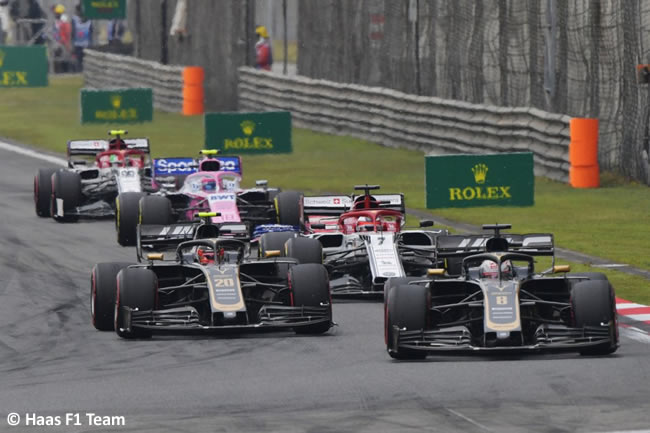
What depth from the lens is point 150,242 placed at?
63.5 ft

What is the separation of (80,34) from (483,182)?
1698 inches

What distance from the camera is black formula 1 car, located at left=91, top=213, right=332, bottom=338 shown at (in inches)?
632

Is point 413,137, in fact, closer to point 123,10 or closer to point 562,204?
point 562,204

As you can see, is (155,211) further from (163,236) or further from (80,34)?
(80,34)

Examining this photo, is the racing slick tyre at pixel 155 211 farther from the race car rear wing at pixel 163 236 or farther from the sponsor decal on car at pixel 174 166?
the race car rear wing at pixel 163 236

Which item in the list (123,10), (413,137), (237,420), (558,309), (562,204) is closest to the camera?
(237,420)

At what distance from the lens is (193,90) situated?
50250 mm

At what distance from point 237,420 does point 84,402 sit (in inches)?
57.5

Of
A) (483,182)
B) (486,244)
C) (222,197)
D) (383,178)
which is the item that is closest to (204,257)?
(486,244)

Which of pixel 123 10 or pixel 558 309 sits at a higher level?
pixel 123 10

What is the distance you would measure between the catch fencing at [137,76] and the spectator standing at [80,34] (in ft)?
26.0

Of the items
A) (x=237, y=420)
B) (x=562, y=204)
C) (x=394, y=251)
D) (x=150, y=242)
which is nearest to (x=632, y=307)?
(x=394, y=251)

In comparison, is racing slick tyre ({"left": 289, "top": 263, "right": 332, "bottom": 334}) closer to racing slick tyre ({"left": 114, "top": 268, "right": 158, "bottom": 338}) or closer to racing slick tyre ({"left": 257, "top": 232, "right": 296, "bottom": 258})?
racing slick tyre ({"left": 114, "top": 268, "right": 158, "bottom": 338})

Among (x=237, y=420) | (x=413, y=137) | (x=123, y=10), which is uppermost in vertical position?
(x=123, y=10)
